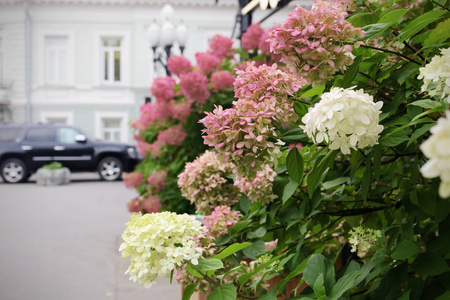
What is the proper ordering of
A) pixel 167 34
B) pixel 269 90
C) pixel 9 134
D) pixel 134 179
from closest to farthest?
pixel 269 90 → pixel 134 179 → pixel 167 34 → pixel 9 134

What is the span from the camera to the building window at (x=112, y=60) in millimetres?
16516

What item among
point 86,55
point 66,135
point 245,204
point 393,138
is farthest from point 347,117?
point 86,55

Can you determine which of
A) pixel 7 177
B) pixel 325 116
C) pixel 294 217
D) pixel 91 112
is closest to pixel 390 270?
pixel 294 217

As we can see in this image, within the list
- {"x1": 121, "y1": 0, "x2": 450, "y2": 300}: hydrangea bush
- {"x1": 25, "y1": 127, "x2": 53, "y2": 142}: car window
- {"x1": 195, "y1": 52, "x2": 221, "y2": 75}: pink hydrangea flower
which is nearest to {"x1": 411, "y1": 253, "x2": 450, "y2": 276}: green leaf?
{"x1": 121, "y1": 0, "x2": 450, "y2": 300}: hydrangea bush

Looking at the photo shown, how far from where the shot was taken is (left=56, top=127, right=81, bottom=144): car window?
1250cm

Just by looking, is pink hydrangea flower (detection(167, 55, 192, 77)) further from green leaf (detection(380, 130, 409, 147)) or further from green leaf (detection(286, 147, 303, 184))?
green leaf (detection(380, 130, 409, 147))

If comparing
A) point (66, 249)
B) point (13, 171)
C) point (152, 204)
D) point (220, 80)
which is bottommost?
point (66, 249)

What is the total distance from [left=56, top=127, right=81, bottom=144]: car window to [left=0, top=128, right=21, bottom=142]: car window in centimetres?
90

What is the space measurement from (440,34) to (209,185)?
0.75m

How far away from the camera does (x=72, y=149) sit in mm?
12555

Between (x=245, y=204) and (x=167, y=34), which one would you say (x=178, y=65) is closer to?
(x=245, y=204)

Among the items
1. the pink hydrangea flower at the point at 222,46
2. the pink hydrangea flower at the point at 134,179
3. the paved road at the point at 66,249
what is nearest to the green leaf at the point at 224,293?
the paved road at the point at 66,249

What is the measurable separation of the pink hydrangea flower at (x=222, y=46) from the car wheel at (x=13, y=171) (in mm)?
9805

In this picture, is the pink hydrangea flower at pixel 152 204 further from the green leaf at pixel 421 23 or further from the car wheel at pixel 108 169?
the car wheel at pixel 108 169
